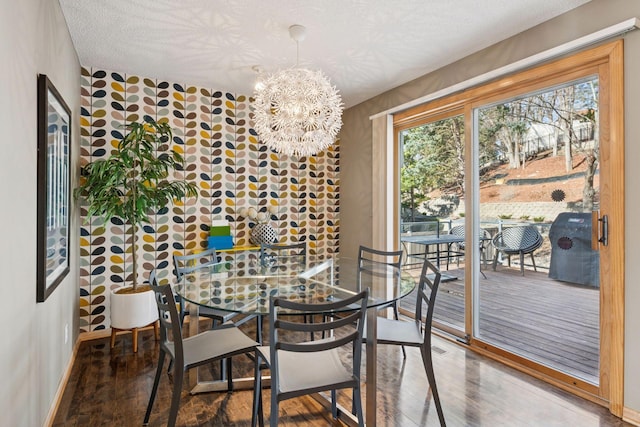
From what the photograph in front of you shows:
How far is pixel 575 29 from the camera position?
96.4 inches

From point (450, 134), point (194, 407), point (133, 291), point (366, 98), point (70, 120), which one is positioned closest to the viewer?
point (194, 407)

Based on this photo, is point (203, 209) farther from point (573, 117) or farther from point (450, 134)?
point (573, 117)

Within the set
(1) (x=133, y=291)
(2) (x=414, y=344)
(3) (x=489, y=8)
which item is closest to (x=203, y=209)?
(1) (x=133, y=291)

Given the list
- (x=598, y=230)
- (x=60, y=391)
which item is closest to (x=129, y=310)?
(x=60, y=391)

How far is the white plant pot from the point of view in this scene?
3133 mm

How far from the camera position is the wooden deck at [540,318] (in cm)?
251

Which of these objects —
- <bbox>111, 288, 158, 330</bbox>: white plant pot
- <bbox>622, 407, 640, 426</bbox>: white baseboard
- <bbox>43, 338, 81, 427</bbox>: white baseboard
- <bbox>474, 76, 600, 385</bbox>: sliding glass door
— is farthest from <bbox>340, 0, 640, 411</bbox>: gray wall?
<bbox>43, 338, 81, 427</bbox>: white baseboard

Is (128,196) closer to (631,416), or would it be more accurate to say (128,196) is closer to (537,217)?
(537,217)

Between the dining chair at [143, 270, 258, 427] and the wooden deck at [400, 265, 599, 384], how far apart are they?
2111 millimetres

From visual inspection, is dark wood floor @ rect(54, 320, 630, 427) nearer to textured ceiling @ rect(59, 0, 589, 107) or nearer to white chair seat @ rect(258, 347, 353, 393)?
white chair seat @ rect(258, 347, 353, 393)

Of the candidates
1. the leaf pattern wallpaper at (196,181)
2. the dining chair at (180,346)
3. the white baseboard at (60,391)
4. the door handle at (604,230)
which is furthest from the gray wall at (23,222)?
the door handle at (604,230)

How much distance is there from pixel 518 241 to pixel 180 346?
2.62 metres

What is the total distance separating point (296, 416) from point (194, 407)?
25.6 inches

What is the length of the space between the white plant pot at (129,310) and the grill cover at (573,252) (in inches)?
131
